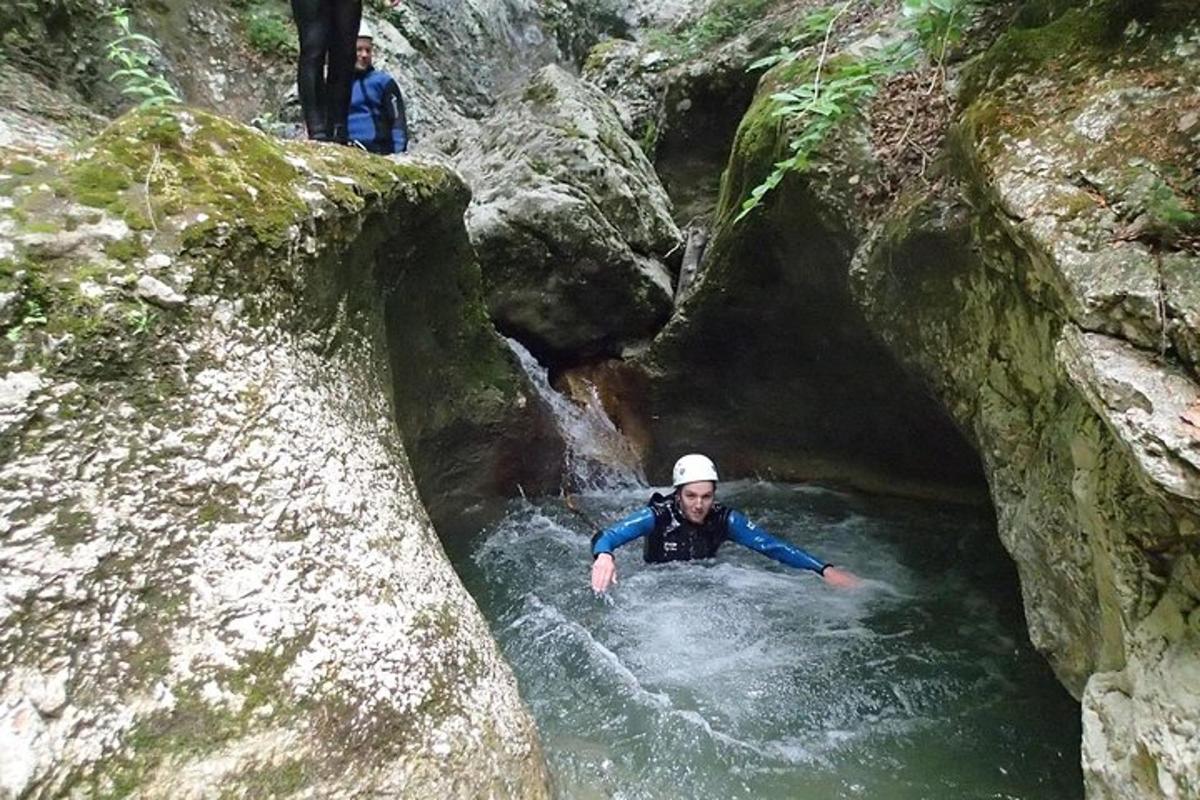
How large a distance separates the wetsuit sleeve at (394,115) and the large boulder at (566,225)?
4.60 feet

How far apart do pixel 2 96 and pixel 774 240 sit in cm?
615

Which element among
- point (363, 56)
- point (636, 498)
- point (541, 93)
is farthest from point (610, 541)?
point (541, 93)

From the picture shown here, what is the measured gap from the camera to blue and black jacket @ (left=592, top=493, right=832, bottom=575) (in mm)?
6156

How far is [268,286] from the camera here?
3.41 m

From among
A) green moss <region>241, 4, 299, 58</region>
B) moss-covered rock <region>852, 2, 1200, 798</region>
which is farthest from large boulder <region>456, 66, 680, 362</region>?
moss-covered rock <region>852, 2, 1200, 798</region>

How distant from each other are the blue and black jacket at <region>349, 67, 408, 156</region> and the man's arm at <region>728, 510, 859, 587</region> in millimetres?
4102

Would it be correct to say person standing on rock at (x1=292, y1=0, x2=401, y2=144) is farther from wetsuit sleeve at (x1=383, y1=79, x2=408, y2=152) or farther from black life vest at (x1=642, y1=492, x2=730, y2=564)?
black life vest at (x1=642, y1=492, x2=730, y2=564)

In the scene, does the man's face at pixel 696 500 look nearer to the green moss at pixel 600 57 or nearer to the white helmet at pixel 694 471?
the white helmet at pixel 694 471

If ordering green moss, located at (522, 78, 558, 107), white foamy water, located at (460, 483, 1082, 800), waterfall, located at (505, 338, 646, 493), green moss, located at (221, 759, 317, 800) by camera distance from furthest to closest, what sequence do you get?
green moss, located at (522, 78, 558, 107), waterfall, located at (505, 338, 646, 493), white foamy water, located at (460, 483, 1082, 800), green moss, located at (221, 759, 317, 800)

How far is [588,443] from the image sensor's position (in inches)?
340

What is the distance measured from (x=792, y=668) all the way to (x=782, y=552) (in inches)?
39.6

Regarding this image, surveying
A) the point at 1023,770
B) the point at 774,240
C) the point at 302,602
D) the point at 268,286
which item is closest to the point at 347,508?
the point at 302,602

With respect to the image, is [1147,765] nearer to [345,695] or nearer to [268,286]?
[345,695]

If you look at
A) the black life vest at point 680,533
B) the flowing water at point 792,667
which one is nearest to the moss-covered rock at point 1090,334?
the flowing water at point 792,667
